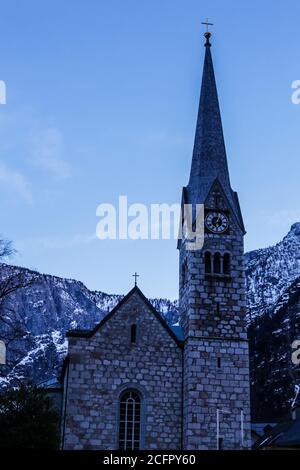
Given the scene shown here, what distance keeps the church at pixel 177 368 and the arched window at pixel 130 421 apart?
5 cm

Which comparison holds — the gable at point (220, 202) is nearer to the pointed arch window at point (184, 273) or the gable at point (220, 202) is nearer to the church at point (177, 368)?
the church at point (177, 368)

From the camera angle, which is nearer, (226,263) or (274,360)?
(226,263)

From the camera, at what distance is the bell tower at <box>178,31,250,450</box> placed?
107 feet

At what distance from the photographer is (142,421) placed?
1319 inches

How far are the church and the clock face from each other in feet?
0.19

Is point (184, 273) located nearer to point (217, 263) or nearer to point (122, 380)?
point (217, 263)

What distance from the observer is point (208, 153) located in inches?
1596

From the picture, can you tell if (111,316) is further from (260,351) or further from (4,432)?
(260,351)

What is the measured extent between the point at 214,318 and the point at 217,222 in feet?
19.1

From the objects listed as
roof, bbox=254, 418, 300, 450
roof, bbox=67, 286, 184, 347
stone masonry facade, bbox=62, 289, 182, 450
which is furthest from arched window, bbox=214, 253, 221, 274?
roof, bbox=254, 418, 300, 450

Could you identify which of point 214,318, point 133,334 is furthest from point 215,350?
point 133,334
